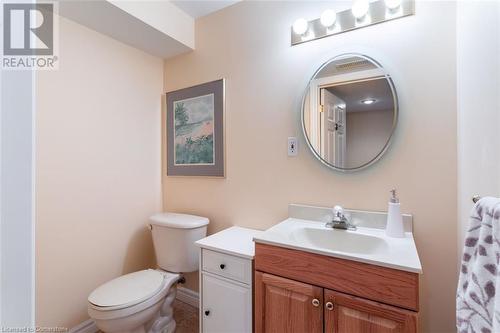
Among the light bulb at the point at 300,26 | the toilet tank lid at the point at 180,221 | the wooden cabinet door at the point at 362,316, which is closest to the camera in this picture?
the wooden cabinet door at the point at 362,316

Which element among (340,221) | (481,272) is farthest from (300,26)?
(481,272)

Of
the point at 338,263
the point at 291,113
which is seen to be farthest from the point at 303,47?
the point at 338,263

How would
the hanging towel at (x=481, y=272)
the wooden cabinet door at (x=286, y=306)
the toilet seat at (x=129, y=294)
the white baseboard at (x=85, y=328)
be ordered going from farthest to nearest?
the white baseboard at (x=85, y=328) < the toilet seat at (x=129, y=294) < the wooden cabinet door at (x=286, y=306) < the hanging towel at (x=481, y=272)

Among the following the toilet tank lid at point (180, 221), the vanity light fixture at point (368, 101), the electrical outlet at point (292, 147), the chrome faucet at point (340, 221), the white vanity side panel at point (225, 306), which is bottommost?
the white vanity side panel at point (225, 306)

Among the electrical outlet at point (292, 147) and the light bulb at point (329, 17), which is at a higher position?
the light bulb at point (329, 17)

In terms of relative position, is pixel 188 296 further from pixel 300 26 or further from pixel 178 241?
pixel 300 26

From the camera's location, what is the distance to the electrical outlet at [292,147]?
1.53 metres

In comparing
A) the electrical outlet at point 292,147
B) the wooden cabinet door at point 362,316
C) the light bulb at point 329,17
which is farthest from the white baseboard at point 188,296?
the light bulb at point 329,17

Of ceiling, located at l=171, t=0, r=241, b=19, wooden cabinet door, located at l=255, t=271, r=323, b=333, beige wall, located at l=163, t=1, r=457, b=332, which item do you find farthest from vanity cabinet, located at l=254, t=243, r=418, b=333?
ceiling, located at l=171, t=0, r=241, b=19

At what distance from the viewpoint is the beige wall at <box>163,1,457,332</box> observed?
1173 mm

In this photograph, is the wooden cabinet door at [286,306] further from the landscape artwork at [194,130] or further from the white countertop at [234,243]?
the landscape artwork at [194,130]

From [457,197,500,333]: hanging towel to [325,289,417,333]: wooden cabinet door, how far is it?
0.32m

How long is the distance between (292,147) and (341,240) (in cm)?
62

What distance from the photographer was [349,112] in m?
1.38
